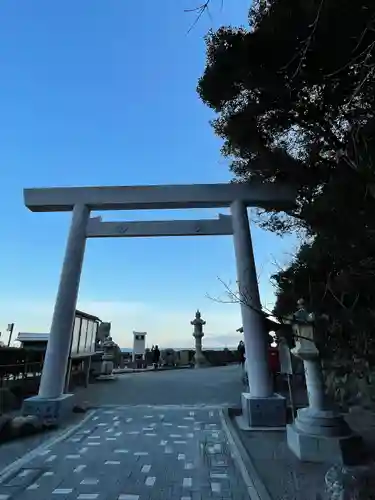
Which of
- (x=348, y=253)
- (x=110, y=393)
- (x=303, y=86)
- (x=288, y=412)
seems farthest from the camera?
(x=110, y=393)

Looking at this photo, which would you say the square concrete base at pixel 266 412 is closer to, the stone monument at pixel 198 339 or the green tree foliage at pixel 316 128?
the green tree foliage at pixel 316 128

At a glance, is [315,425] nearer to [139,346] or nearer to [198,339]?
[198,339]

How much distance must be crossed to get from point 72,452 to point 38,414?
226 cm

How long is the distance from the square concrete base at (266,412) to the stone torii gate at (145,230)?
12cm

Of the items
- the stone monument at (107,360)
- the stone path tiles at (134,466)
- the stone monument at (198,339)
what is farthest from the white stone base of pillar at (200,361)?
the stone path tiles at (134,466)

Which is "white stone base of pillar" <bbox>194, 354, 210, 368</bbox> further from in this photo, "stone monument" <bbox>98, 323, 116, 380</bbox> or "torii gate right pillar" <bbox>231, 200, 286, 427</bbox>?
"torii gate right pillar" <bbox>231, 200, 286, 427</bbox>

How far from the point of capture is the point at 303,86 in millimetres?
5633

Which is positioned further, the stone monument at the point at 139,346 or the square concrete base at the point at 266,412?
the stone monument at the point at 139,346

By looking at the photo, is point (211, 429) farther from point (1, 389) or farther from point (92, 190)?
point (92, 190)

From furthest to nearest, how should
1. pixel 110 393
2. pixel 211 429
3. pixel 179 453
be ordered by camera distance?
pixel 110 393, pixel 211 429, pixel 179 453

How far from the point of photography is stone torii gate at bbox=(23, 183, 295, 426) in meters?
7.54

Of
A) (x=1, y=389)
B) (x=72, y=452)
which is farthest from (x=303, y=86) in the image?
(x=1, y=389)

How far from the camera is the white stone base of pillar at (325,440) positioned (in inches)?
189

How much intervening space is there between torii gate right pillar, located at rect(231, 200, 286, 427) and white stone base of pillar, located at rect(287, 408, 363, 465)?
66.1 inches
